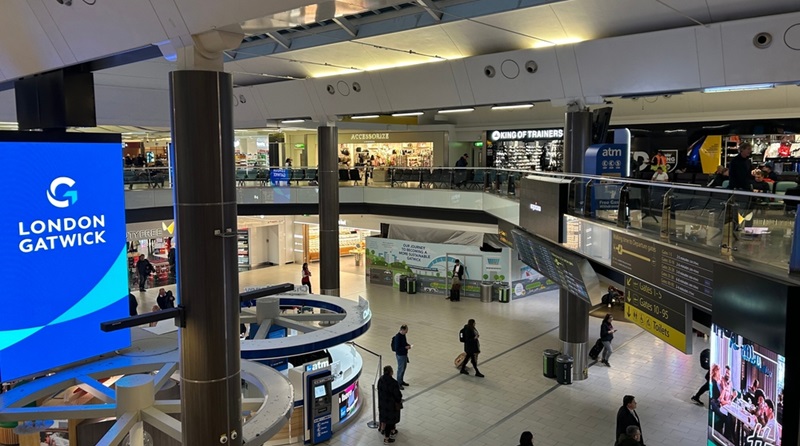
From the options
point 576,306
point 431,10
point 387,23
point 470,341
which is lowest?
point 470,341

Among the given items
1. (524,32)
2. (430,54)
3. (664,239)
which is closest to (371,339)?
(430,54)

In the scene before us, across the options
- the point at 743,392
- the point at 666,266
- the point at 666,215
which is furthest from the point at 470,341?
the point at 743,392

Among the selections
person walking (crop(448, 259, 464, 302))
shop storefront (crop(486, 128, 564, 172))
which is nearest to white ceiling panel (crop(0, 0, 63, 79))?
person walking (crop(448, 259, 464, 302))

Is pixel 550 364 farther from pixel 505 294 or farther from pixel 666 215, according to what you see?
pixel 505 294

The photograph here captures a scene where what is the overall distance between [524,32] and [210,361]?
9780 millimetres

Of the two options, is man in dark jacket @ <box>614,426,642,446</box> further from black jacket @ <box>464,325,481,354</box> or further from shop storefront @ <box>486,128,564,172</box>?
shop storefront @ <box>486,128,564,172</box>

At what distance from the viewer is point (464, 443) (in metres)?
10.4

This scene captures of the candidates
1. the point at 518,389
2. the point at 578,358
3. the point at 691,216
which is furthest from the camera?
the point at 578,358

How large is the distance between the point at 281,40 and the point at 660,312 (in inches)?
460

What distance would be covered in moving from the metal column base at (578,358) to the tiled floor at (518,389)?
0.29m

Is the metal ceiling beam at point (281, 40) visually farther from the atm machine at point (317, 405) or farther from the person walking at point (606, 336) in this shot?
the person walking at point (606, 336)

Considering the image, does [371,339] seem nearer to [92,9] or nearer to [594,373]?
[594,373]

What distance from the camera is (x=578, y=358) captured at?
14.3 m

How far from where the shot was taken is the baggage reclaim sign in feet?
22.3
